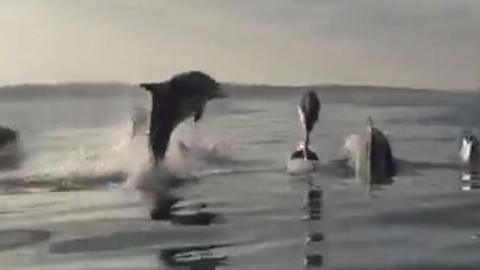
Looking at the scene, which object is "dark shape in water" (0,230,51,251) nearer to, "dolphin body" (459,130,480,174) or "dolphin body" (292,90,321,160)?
"dolphin body" (292,90,321,160)

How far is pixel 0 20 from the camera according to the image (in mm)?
1191

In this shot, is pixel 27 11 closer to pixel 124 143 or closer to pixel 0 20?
pixel 0 20

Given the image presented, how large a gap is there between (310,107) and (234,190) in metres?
0.16

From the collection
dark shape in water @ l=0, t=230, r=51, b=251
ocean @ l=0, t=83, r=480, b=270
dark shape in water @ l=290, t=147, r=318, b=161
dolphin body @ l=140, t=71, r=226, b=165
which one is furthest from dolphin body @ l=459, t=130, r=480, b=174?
dark shape in water @ l=0, t=230, r=51, b=251

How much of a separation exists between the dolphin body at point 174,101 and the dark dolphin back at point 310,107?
116 millimetres

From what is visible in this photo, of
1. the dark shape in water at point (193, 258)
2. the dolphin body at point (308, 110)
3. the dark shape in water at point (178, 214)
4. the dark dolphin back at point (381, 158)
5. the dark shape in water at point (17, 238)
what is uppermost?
the dolphin body at point (308, 110)

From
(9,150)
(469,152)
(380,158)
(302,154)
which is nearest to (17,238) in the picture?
(9,150)

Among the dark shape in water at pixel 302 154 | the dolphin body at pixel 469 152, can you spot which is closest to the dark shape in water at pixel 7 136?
the dark shape in water at pixel 302 154

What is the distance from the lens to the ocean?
45.9 inches

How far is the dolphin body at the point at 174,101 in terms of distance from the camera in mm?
1208

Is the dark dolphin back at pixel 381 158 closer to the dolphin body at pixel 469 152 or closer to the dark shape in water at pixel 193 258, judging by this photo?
the dolphin body at pixel 469 152

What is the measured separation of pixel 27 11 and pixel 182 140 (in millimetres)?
282

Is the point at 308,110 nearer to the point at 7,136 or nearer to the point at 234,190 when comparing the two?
the point at 234,190

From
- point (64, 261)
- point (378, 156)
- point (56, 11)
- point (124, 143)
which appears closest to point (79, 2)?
point (56, 11)
